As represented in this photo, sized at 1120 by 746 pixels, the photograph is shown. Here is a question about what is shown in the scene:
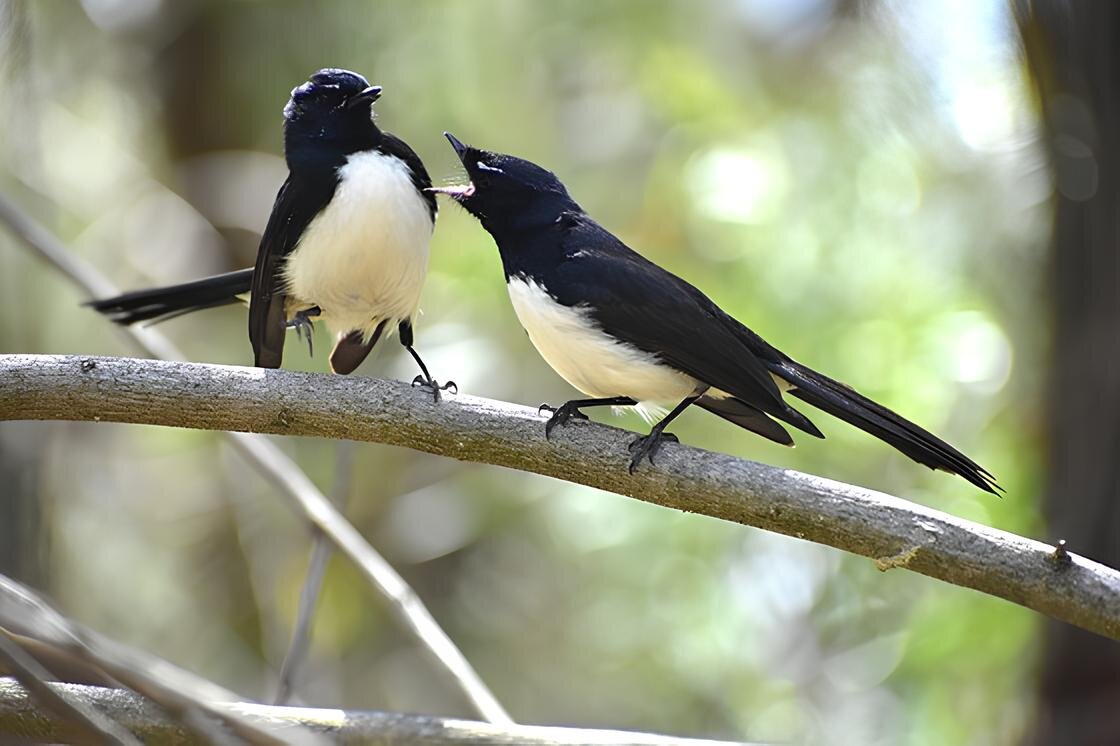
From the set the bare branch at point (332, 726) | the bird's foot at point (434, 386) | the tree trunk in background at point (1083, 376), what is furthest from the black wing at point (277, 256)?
the tree trunk in background at point (1083, 376)

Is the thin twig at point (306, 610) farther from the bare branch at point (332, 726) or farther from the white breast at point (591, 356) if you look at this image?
the white breast at point (591, 356)

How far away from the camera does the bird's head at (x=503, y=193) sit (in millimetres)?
3453

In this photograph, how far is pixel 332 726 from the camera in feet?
9.28

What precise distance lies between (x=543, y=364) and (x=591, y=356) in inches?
168

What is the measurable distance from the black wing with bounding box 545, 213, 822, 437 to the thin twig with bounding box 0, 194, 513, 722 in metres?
0.99

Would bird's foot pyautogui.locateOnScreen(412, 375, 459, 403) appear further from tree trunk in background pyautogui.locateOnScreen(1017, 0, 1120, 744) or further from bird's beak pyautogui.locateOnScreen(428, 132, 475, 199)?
tree trunk in background pyautogui.locateOnScreen(1017, 0, 1120, 744)

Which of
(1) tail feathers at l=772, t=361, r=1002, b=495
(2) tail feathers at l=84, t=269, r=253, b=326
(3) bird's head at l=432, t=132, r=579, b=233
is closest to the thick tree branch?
(1) tail feathers at l=772, t=361, r=1002, b=495

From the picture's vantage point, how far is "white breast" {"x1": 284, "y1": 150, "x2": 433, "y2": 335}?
3395 millimetres

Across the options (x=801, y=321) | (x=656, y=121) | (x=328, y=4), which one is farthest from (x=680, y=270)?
(x=328, y=4)

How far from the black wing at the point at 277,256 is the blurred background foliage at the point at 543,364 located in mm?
1495

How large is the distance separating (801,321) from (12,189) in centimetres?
436

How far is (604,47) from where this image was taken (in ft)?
24.0

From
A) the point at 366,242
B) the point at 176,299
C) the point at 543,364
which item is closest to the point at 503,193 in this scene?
the point at 366,242

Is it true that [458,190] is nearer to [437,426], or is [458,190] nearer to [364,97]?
[364,97]
